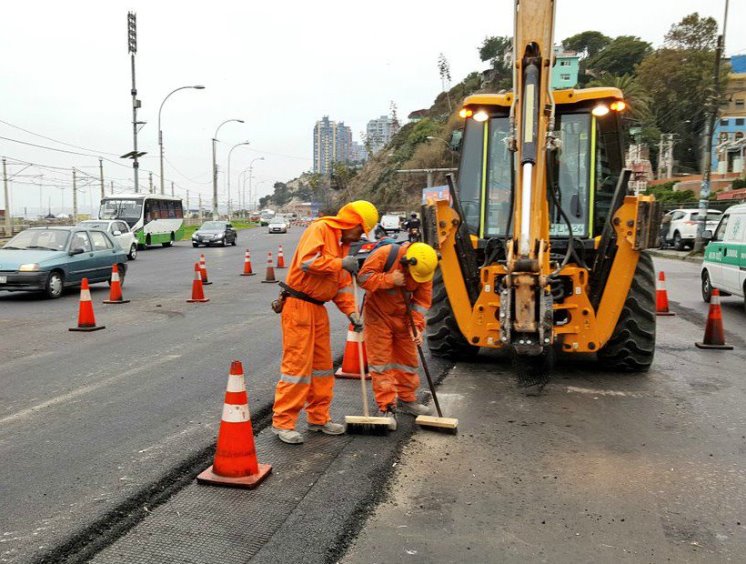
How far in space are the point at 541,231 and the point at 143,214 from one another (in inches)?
1227

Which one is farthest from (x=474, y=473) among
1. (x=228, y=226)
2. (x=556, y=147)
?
(x=228, y=226)

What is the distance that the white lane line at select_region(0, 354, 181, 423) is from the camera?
18.8ft

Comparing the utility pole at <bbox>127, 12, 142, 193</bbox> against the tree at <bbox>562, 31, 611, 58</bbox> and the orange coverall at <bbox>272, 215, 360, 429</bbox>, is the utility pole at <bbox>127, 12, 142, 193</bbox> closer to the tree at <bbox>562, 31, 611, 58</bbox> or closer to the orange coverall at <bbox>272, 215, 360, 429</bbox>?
the orange coverall at <bbox>272, 215, 360, 429</bbox>

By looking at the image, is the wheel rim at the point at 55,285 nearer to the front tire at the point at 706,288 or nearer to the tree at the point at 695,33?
the front tire at the point at 706,288

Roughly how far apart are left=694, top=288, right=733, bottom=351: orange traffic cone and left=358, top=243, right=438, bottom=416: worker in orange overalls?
5.01 m

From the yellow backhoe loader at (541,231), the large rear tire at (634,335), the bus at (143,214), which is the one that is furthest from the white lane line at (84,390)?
the bus at (143,214)

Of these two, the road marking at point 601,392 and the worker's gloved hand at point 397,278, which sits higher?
the worker's gloved hand at point 397,278

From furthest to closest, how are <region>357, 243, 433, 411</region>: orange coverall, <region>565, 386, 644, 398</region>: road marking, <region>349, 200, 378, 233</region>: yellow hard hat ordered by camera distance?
1. <region>565, 386, 644, 398</region>: road marking
2. <region>357, 243, 433, 411</region>: orange coverall
3. <region>349, 200, 378, 233</region>: yellow hard hat

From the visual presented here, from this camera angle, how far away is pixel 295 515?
12.4 ft

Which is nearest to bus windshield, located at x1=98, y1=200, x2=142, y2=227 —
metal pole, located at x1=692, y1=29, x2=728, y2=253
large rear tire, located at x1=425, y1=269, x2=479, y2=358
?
metal pole, located at x1=692, y1=29, x2=728, y2=253

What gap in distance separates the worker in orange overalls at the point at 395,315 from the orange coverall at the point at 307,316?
469mm

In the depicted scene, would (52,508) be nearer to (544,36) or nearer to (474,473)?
(474,473)

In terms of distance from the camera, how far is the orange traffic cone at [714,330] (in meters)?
8.78

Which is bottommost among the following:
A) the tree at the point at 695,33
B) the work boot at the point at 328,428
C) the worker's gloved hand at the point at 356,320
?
the work boot at the point at 328,428
